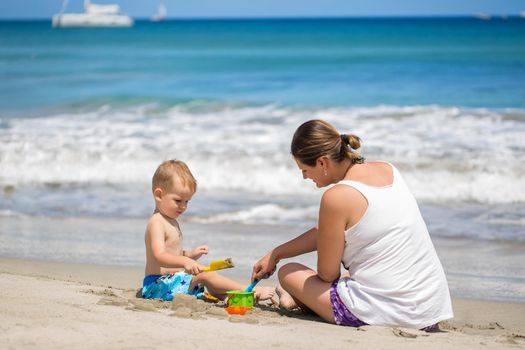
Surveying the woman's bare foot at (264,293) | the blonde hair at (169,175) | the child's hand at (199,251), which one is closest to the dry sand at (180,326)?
the woman's bare foot at (264,293)

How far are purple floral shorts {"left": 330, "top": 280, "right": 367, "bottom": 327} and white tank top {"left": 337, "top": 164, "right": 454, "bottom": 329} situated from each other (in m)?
0.03

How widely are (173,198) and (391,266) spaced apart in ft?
4.45

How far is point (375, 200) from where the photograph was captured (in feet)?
12.4

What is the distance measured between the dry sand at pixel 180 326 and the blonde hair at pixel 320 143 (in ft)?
2.71

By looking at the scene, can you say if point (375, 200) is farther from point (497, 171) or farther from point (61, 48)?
point (61, 48)

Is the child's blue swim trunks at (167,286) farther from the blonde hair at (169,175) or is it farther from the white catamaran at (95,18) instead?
the white catamaran at (95,18)

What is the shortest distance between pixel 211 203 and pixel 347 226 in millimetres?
4489

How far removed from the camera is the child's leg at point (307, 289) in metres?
3.98

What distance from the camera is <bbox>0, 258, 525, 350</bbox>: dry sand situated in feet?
10.9

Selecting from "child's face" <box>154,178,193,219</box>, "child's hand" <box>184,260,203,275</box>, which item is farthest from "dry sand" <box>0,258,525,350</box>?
"child's face" <box>154,178,193,219</box>

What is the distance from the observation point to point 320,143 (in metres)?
3.81

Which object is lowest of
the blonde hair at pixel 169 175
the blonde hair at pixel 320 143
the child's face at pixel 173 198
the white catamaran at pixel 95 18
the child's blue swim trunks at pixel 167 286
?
the child's blue swim trunks at pixel 167 286

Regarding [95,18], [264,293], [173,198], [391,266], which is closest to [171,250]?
[173,198]

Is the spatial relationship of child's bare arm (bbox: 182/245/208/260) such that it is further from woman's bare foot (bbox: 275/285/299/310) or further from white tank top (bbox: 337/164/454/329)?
white tank top (bbox: 337/164/454/329)
